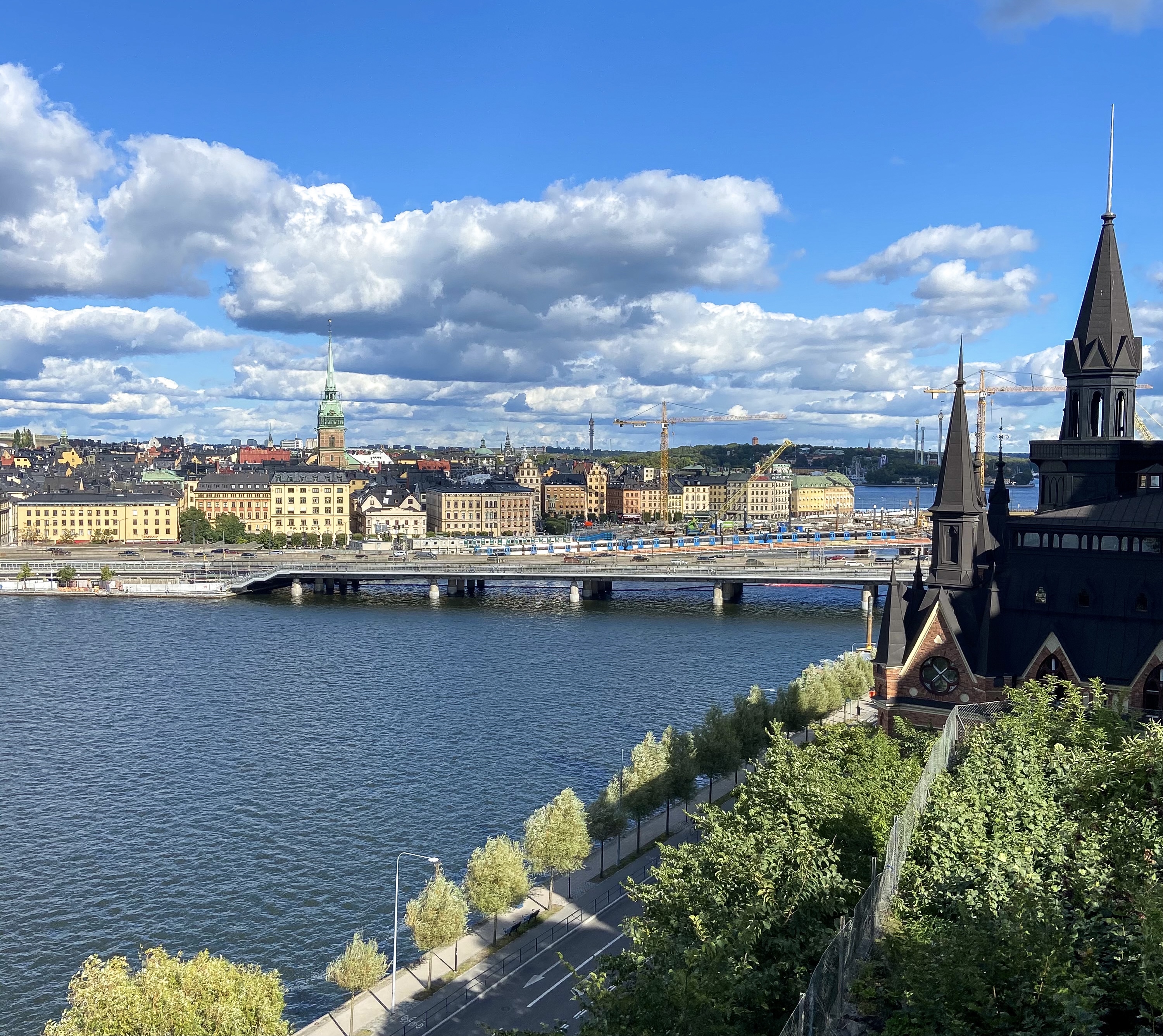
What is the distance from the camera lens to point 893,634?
47.9 m

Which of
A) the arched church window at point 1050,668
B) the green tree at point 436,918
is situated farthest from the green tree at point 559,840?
the arched church window at point 1050,668

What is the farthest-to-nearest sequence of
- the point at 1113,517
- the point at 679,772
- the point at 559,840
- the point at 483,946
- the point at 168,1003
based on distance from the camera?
the point at 679,772 < the point at 1113,517 < the point at 559,840 < the point at 483,946 < the point at 168,1003

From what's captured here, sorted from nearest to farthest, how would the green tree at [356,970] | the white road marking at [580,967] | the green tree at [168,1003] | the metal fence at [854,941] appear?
the metal fence at [854,941], the green tree at [168,1003], the white road marking at [580,967], the green tree at [356,970]

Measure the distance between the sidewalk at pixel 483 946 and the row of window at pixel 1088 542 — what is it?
1882cm

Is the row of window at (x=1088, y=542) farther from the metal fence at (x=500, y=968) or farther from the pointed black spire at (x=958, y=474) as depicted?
the metal fence at (x=500, y=968)

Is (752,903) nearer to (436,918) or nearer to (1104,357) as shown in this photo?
(436,918)

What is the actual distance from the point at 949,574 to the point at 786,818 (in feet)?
75.0

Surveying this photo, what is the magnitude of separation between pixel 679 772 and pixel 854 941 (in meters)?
30.1

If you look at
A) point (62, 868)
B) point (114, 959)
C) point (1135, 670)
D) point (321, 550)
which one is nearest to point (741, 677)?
point (1135, 670)

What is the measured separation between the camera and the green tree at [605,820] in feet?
152

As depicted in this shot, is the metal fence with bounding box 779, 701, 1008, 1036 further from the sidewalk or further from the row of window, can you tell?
the row of window

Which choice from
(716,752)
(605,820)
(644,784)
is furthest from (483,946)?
(716,752)

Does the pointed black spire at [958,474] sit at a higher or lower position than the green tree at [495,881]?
higher

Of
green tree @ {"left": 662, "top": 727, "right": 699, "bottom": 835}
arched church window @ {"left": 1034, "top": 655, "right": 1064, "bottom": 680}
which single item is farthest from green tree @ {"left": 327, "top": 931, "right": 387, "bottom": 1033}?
arched church window @ {"left": 1034, "top": 655, "right": 1064, "bottom": 680}
